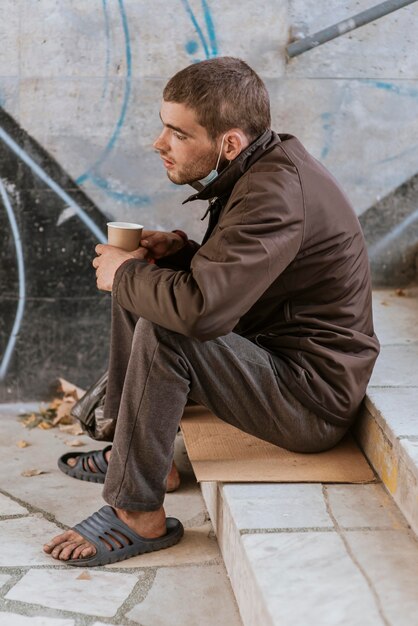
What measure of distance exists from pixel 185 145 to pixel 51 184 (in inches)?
71.7

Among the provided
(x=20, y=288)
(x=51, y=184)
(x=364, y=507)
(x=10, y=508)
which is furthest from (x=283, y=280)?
(x=20, y=288)

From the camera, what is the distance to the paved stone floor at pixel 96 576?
2918mm

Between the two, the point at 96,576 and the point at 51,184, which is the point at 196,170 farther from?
the point at 51,184

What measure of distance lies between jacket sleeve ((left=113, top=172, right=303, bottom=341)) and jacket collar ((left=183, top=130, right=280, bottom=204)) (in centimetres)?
9

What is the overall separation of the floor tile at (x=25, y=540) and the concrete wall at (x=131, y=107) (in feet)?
5.16

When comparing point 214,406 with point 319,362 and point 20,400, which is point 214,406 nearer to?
point 319,362

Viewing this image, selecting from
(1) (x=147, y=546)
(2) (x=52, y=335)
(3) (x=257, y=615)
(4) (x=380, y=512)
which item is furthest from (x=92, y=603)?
(2) (x=52, y=335)

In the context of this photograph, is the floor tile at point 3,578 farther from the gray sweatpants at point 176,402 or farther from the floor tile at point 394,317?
the floor tile at point 394,317

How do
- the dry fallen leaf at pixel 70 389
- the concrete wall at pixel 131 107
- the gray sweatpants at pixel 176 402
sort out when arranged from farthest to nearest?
the dry fallen leaf at pixel 70 389
the concrete wall at pixel 131 107
the gray sweatpants at pixel 176 402

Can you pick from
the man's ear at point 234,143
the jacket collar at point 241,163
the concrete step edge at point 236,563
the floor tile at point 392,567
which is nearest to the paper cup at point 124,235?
the jacket collar at point 241,163

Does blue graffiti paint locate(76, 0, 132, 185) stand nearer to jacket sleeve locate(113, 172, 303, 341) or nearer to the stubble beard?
the stubble beard

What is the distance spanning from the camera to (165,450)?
123 inches

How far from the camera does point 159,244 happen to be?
3.67 m

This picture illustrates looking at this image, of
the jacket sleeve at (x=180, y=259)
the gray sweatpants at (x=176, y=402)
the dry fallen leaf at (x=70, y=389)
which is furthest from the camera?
the dry fallen leaf at (x=70, y=389)
